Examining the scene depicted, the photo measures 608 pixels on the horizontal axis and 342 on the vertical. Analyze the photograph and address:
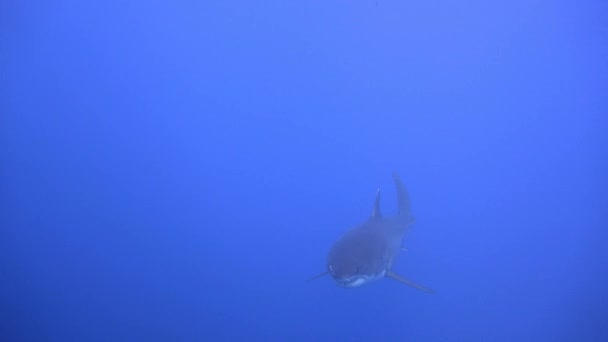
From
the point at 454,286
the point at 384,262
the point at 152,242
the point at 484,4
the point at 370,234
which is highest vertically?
the point at 484,4

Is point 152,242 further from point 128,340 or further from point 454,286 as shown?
point 454,286

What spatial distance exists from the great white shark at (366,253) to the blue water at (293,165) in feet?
14.8

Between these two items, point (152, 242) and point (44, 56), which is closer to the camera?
point (152, 242)

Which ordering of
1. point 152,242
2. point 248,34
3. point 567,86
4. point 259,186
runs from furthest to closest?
point 248,34 → point 567,86 → point 259,186 → point 152,242

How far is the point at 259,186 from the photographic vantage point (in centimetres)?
1565

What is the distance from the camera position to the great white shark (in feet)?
13.4

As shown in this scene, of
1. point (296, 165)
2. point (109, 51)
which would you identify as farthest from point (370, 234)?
point (109, 51)

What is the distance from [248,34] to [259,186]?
775 centimetres

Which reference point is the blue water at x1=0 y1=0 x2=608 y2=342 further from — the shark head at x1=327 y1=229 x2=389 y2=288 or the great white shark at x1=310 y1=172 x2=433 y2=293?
the shark head at x1=327 y1=229 x2=389 y2=288

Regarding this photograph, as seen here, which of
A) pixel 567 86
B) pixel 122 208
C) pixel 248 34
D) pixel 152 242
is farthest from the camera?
pixel 248 34

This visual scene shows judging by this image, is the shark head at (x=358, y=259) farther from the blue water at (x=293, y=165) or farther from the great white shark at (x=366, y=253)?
the blue water at (x=293, y=165)

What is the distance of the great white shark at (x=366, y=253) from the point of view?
13.4 feet

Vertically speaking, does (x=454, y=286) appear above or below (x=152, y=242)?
below

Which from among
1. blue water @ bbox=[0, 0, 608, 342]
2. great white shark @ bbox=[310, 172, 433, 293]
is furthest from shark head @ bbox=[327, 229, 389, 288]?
blue water @ bbox=[0, 0, 608, 342]
